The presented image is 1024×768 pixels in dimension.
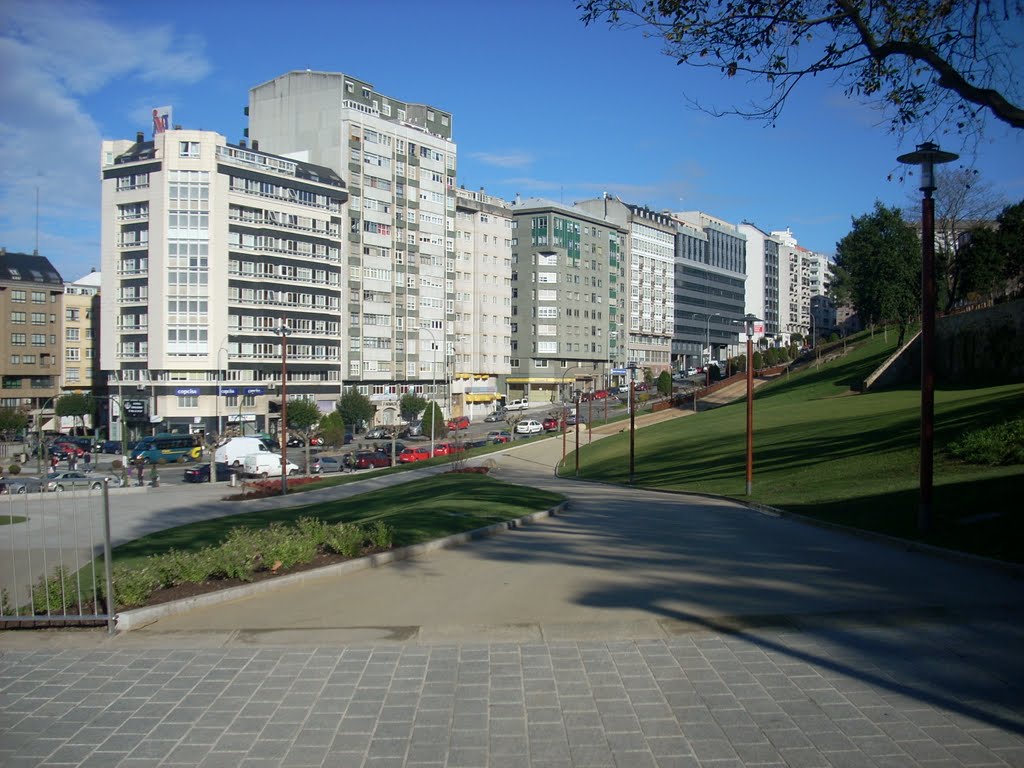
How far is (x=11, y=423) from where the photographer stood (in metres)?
64.4

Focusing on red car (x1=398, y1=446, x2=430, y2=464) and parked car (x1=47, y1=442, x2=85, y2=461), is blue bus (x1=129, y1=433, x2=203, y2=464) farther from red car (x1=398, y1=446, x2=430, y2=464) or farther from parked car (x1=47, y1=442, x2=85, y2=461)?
red car (x1=398, y1=446, x2=430, y2=464)

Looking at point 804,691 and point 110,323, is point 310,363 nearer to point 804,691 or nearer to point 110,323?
point 110,323

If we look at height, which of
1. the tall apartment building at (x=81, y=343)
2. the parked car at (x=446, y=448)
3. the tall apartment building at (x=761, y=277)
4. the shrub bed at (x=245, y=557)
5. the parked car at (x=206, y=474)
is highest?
the tall apartment building at (x=761, y=277)

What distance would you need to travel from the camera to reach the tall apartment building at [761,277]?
154125mm

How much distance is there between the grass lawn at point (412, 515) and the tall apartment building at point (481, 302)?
2479 inches

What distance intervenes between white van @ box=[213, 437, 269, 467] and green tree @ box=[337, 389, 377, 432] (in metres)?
19.7

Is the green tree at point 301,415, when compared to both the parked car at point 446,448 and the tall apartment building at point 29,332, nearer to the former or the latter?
the parked car at point 446,448

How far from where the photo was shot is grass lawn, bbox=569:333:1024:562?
1198 centimetres

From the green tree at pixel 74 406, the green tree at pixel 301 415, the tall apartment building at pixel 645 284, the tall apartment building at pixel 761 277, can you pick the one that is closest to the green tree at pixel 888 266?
the green tree at pixel 301 415

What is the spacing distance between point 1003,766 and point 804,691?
4.41 feet

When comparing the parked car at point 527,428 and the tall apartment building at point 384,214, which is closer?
the parked car at point 527,428

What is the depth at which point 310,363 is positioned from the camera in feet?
230

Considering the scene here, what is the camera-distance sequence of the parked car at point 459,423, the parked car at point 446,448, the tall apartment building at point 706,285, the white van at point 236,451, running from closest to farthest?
the white van at point 236,451, the parked car at point 446,448, the parked car at point 459,423, the tall apartment building at point 706,285

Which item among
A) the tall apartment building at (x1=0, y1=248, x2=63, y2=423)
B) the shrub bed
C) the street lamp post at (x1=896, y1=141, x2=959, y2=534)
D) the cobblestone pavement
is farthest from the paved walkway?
the tall apartment building at (x1=0, y1=248, x2=63, y2=423)
